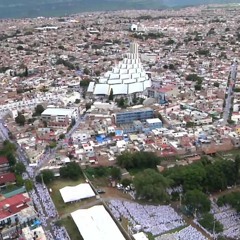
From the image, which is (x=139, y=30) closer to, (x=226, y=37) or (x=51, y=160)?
(x=226, y=37)

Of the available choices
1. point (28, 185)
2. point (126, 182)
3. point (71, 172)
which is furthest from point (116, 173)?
point (28, 185)

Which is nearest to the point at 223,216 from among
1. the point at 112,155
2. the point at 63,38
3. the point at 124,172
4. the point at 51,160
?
the point at 124,172

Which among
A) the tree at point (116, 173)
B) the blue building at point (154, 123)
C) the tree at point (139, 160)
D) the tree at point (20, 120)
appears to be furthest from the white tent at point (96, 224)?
the tree at point (20, 120)

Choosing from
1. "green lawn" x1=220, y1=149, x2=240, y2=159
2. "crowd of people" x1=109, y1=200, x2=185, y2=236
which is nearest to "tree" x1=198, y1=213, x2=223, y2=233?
"crowd of people" x1=109, y1=200, x2=185, y2=236

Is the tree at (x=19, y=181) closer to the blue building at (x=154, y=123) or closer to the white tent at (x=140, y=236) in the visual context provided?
the white tent at (x=140, y=236)

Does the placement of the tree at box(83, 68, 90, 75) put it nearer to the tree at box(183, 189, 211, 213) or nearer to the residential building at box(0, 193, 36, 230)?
the residential building at box(0, 193, 36, 230)


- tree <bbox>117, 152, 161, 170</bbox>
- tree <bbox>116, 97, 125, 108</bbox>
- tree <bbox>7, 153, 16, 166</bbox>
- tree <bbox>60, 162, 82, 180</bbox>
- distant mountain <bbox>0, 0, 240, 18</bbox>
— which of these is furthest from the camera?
distant mountain <bbox>0, 0, 240, 18</bbox>
